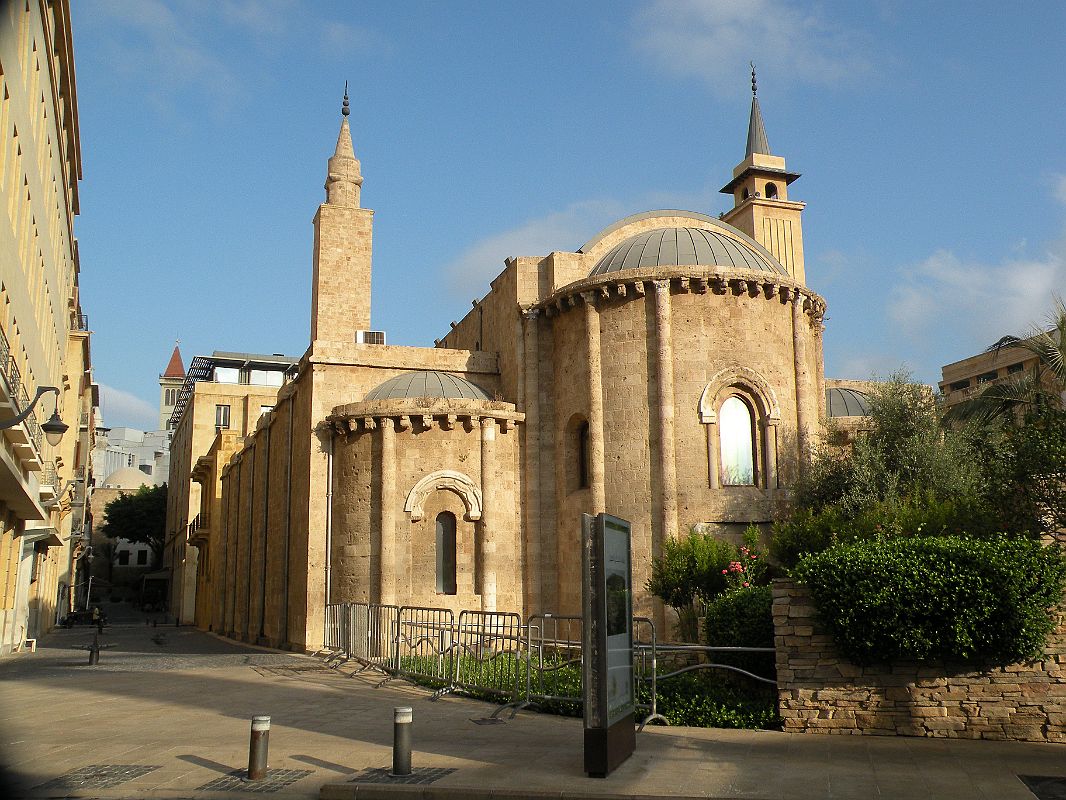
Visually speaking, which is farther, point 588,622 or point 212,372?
point 212,372

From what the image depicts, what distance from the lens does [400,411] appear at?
79.0 ft

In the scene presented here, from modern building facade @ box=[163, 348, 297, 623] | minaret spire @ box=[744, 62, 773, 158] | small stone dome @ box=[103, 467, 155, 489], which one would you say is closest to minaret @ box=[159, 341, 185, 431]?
small stone dome @ box=[103, 467, 155, 489]

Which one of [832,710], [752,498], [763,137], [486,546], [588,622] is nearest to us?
[588,622]

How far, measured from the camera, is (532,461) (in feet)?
82.5

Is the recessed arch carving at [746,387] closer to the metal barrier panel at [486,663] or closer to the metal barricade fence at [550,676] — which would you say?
the metal barricade fence at [550,676]

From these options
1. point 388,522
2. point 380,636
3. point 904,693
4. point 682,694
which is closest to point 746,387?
point 388,522

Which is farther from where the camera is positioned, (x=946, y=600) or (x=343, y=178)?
(x=343, y=178)

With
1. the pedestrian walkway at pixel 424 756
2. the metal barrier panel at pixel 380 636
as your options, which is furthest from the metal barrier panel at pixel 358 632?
the pedestrian walkway at pixel 424 756

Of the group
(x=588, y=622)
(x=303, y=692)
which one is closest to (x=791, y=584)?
(x=588, y=622)

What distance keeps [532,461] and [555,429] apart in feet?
3.50

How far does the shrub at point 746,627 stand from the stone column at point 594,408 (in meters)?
8.18

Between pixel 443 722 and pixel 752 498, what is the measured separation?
38.5 ft

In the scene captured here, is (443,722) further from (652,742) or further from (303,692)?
(303,692)

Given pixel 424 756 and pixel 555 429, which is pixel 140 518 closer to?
pixel 555 429
